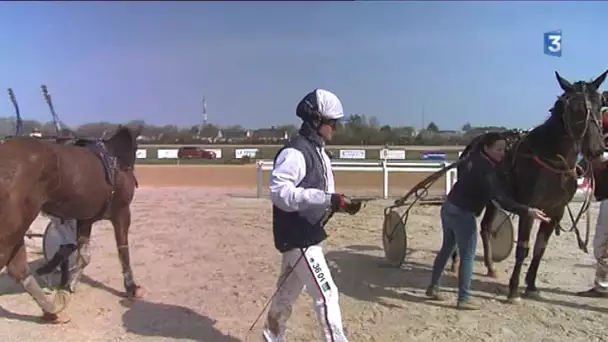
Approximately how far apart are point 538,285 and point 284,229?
396 cm

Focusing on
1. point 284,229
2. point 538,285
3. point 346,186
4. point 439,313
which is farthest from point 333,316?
point 346,186

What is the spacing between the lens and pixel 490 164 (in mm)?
6031

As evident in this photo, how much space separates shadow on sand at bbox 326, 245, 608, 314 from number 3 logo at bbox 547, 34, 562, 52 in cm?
722

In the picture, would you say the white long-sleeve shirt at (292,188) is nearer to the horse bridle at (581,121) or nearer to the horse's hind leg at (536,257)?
the horse bridle at (581,121)

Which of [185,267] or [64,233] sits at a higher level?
[64,233]

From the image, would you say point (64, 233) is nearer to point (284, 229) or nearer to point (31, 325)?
point (31, 325)

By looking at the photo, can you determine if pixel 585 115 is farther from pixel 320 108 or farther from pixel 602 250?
Answer: pixel 320 108

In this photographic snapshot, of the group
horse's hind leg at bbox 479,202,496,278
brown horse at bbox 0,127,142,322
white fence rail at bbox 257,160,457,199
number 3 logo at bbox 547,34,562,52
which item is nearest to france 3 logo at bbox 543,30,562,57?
number 3 logo at bbox 547,34,562,52

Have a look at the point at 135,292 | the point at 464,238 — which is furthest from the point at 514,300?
the point at 135,292

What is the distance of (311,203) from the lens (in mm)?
3973

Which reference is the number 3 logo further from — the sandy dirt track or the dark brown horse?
the dark brown horse

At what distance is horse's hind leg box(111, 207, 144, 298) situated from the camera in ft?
21.8

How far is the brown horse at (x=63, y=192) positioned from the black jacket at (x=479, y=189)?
3.48m

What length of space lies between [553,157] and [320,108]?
287cm
